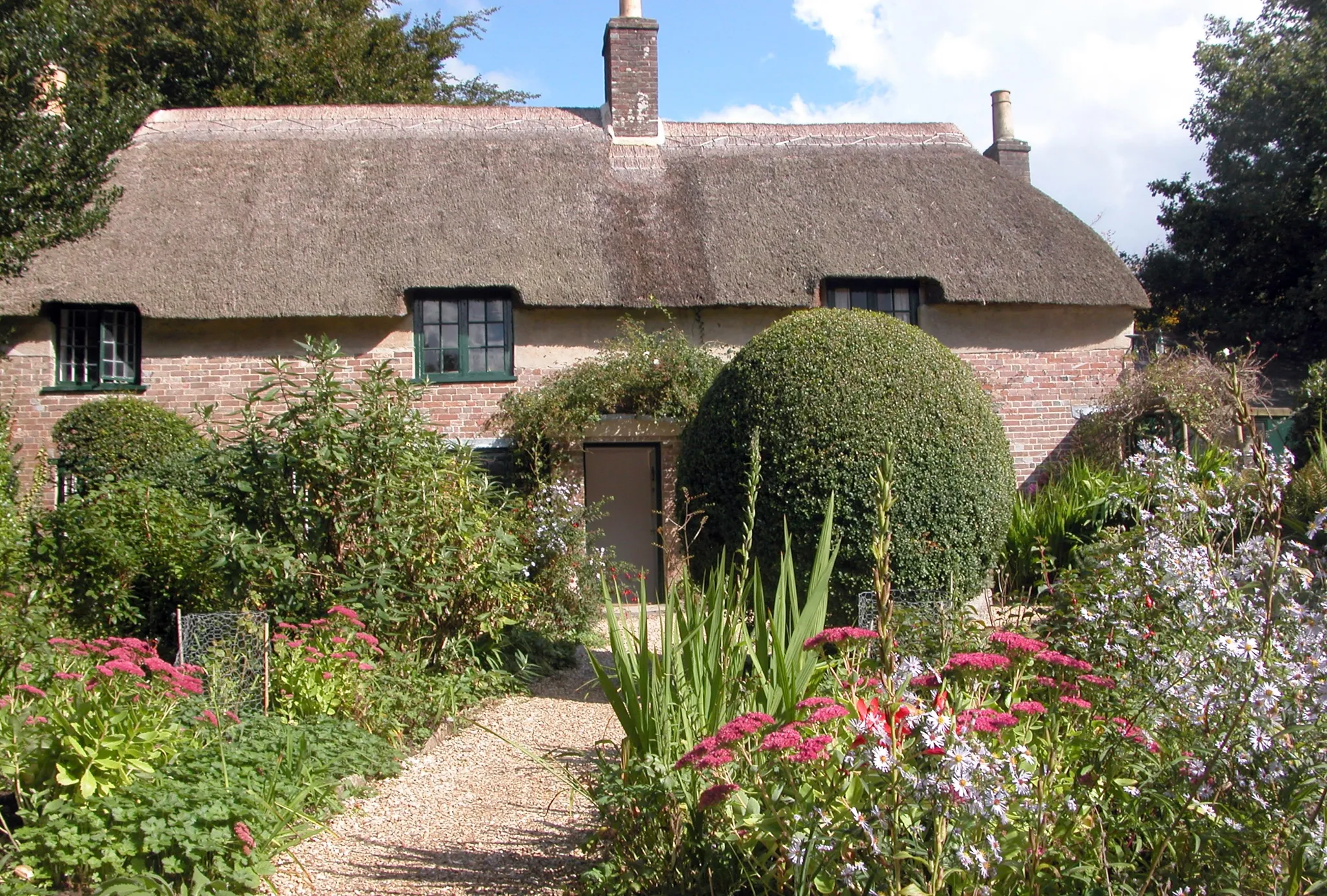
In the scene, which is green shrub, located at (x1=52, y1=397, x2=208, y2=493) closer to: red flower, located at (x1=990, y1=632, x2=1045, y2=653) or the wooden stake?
the wooden stake

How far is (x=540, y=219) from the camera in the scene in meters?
12.3

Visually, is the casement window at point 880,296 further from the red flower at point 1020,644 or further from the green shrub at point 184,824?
the red flower at point 1020,644

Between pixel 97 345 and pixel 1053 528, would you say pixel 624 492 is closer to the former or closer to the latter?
pixel 97 345

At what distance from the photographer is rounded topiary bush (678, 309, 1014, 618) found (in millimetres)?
6020

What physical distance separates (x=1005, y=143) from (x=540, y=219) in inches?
259

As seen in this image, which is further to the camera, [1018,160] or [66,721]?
[1018,160]

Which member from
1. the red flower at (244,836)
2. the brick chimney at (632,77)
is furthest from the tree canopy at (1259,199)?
the red flower at (244,836)

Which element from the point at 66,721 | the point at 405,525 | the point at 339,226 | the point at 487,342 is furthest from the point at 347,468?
the point at 339,226

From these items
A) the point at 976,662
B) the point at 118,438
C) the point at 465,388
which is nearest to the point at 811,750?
the point at 976,662

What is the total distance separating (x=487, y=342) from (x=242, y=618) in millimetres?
6806

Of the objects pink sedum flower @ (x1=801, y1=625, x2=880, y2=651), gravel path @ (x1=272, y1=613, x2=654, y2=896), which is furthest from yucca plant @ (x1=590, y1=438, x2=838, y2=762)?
gravel path @ (x1=272, y1=613, x2=654, y2=896)

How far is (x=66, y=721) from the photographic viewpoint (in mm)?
3730

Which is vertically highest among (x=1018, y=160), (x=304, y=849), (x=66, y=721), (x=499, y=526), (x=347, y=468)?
(x=1018, y=160)

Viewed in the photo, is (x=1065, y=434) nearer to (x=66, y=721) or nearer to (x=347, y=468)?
(x=347, y=468)
